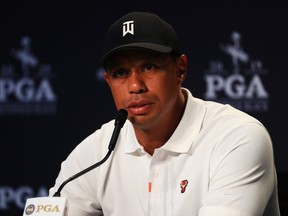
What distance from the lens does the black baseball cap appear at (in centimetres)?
174

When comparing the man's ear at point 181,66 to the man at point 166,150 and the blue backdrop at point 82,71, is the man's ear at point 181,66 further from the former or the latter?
the blue backdrop at point 82,71

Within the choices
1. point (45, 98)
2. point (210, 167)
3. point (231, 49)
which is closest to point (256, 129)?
point (210, 167)

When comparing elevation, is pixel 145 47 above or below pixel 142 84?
above

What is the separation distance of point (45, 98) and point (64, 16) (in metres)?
0.48

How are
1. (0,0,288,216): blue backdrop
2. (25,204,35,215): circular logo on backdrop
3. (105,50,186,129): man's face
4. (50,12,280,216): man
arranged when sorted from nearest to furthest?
(25,204,35,215): circular logo on backdrop → (50,12,280,216): man → (105,50,186,129): man's face → (0,0,288,216): blue backdrop

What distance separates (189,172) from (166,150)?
0.12 meters

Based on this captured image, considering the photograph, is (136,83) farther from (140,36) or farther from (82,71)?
(82,71)

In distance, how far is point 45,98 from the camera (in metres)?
3.42

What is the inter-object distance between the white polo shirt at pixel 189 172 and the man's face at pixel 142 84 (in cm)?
14

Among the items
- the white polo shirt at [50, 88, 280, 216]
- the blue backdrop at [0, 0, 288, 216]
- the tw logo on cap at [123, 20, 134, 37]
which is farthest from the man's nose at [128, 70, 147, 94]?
the blue backdrop at [0, 0, 288, 216]

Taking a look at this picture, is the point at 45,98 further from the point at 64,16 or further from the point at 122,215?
the point at 122,215

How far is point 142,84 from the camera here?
5.77 ft

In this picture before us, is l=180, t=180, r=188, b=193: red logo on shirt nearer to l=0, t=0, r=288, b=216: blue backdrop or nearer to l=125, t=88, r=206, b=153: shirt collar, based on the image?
l=125, t=88, r=206, b=153: shirt collar

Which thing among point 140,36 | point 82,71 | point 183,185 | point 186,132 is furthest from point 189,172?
point 82,71
